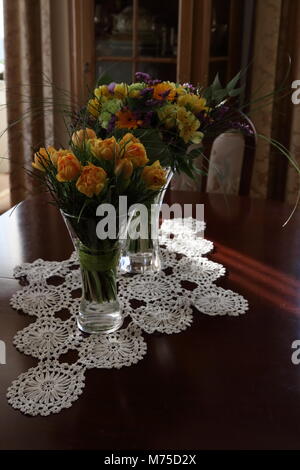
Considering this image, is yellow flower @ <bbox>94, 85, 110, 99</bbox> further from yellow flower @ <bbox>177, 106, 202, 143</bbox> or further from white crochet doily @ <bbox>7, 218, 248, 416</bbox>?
white crochet doily @ <bbox>7, 218, 248, 416</bbox>

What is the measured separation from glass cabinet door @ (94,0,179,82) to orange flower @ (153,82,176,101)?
1.78 metres

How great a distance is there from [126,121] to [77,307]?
404 mm

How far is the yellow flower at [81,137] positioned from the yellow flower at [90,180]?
3.5 inches

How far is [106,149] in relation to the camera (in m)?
0.87

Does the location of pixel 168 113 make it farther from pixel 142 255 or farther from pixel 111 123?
pixel 142 255

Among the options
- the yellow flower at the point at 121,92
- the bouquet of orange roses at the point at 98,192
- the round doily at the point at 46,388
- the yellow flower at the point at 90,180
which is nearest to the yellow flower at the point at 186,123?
the yellow flower at the point at 121,92

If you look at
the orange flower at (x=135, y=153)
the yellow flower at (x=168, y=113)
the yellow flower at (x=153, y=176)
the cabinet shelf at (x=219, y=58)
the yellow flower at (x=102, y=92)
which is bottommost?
the yellow flower at (x=153, y=176)

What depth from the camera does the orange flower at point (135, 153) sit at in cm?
88

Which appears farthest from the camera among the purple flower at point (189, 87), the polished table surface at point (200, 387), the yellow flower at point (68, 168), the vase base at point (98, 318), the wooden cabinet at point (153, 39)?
the wooden cabinet at point (153, 39)

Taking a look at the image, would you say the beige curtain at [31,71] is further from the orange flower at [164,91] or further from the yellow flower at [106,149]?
the yellow flower at [106,149]

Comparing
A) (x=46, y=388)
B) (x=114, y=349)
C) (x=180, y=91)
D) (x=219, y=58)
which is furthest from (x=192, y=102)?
(x=219, y=58)

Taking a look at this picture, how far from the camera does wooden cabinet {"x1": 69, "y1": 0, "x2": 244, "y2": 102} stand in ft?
9.00

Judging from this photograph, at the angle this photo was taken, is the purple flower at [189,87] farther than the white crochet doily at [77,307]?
Yes
